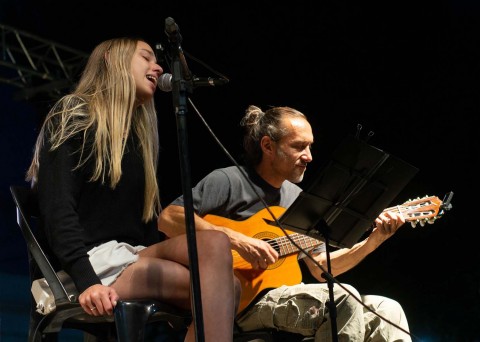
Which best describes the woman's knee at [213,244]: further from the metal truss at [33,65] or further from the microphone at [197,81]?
the metal truss at [33,65]

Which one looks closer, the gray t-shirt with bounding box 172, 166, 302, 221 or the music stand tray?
the music stand tray

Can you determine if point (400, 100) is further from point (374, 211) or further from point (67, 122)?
point (67, 122)

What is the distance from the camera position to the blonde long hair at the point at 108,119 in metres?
2.40

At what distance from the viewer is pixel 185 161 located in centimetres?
201

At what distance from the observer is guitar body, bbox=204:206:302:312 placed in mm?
3215

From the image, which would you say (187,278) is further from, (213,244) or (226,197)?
(226,197)

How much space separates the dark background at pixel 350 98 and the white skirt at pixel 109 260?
9.33 ft

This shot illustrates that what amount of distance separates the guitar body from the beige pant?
0.34ft

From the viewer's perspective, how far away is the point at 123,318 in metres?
2.07

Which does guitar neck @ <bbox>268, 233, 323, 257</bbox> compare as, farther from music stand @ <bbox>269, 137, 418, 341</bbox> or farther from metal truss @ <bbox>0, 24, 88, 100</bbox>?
metal truss @ <bbox>0, 24, 88, 100</bbox>

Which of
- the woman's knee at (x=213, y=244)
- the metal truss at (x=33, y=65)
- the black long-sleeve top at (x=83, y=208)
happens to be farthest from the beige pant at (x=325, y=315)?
the metal truss at (x=33, y=65)

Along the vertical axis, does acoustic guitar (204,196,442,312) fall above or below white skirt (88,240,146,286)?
below

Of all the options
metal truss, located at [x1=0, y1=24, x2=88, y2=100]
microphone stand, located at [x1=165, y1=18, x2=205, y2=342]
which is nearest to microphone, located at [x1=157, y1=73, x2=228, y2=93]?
microphone stand, located at [x1=165, y1=18, x2=205, y2=342]

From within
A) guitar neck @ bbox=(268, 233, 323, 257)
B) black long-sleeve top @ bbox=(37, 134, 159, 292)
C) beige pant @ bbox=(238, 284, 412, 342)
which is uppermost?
black long-sleeve top @ bbox=(37, 134, 159, 292)
